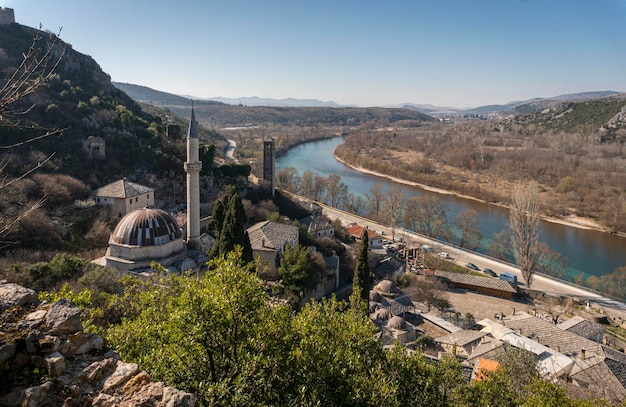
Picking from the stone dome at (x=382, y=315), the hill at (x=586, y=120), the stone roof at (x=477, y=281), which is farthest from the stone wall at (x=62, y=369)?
the hill at (x=586, y=120)

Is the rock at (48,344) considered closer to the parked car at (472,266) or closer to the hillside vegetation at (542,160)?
the parked car at (472,266)

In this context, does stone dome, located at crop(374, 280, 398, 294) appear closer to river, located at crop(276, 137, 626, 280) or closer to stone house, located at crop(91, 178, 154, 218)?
stone house, located at crop(91, 178, 154, 218)

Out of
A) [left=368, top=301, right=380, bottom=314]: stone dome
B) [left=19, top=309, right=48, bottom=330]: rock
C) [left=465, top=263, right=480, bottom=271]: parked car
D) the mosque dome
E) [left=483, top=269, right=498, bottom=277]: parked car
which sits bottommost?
[left=483, top=269, right=498, bottom=277]: parked car

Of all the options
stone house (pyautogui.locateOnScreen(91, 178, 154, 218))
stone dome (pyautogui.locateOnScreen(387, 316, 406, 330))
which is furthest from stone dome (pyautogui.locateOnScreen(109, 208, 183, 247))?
stone dome (pyautogui.locateOnScreen(387, 316, 406, 330))

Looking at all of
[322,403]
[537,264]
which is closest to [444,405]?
[322,403]

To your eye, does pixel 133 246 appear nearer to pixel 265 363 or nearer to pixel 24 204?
pixel 24 204
